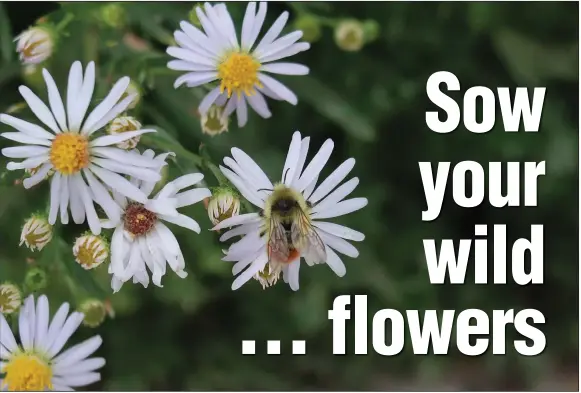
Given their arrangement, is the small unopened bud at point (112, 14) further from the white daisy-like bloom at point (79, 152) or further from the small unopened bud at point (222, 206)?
the small unopened bud at point (222, 206)

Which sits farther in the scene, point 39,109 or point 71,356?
point 71,356

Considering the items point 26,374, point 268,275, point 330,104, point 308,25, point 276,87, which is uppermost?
point 308,25

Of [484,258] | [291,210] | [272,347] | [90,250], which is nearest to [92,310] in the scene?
[90,250]

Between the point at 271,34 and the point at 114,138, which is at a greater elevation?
the point at 271,34

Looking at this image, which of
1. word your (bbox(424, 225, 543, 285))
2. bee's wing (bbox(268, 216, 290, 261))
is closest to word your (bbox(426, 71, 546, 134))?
word your (bbox(424, 225, 543, 285))

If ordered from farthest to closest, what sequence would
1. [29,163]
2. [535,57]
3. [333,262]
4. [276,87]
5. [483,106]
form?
[535,57] → [483,106] → [276,87] → [333,262] → [29,163]

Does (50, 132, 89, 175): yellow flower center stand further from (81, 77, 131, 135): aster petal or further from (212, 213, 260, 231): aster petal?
(212, 213, 260, 231): aster petal

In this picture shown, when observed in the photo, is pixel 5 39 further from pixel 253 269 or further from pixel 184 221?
pixel 253 269
